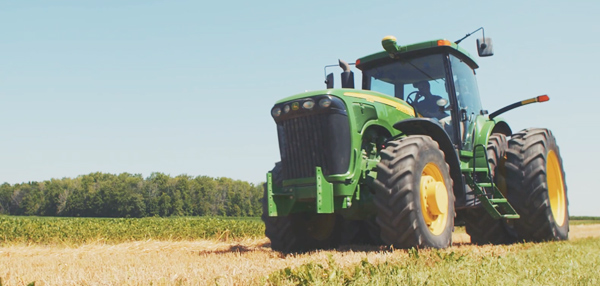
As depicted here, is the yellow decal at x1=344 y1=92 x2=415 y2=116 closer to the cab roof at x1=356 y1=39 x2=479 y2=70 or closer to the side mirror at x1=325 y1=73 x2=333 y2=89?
the cab roof at x1=356 y1=39 x2=479 y2=70

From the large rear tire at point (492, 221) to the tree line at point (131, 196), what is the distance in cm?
6574

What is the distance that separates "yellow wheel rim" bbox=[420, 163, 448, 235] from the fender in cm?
65

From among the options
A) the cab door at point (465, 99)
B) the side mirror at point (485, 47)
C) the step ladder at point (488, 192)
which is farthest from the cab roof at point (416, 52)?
the step ladder at point (488, 192)

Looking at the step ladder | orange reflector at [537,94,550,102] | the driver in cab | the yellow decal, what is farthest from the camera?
Result: orange reflector at [537,94,550,102]

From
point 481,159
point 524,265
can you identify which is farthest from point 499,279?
point 481,159

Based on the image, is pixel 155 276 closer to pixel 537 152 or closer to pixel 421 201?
pixel 421 201

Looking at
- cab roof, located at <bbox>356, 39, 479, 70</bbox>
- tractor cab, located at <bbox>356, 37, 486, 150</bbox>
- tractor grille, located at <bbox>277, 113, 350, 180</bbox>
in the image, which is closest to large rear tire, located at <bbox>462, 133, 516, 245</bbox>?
tractor cab, located at <bbox>356, 37, 486, 150</bbox>

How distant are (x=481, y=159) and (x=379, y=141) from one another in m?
1.72

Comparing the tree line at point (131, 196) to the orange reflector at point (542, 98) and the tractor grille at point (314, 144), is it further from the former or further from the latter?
the tractor grille at point (314, 144)

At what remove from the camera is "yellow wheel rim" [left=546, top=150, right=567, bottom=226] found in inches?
312

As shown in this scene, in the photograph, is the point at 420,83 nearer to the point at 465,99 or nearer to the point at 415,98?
the point at 415,98

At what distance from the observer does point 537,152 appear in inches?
283

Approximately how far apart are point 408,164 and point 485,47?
2655 millimetres

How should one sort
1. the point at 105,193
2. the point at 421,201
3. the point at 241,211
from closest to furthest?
1. the point at 421,201
2. the point at 105,193
3. the point at 241,211
